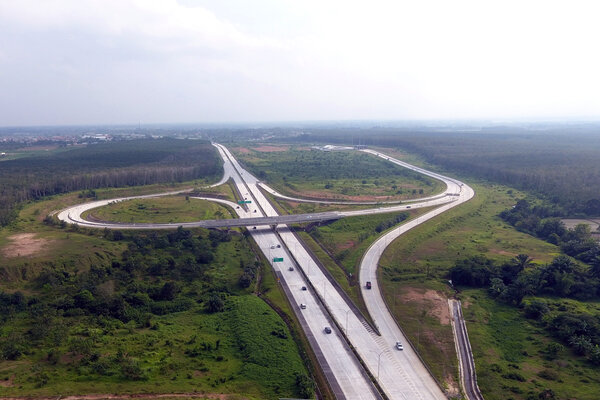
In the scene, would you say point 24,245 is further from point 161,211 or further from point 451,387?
point 451,387

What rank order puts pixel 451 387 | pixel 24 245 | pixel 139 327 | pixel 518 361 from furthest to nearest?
pixel 24 245, pixel 139 327, pixel 518 361, pixel 451 387

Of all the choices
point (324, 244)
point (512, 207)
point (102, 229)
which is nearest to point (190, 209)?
point (102, 229)

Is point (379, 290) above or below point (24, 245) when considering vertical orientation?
below

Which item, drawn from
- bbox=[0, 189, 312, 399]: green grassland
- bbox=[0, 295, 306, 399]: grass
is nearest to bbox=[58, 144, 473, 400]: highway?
bbox=[0, 189, 312, 399]: green grassland

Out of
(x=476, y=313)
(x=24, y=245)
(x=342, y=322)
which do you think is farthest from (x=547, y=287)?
(x=24, y=245)

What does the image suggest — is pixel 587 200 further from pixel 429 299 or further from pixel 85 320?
pixel 85 320

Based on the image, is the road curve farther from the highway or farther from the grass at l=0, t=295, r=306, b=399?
the grass at l=0, t=295, r=306, b=399

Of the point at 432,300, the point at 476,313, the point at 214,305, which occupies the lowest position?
A: the point at 476,313

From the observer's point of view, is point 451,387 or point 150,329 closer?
point 451,387
